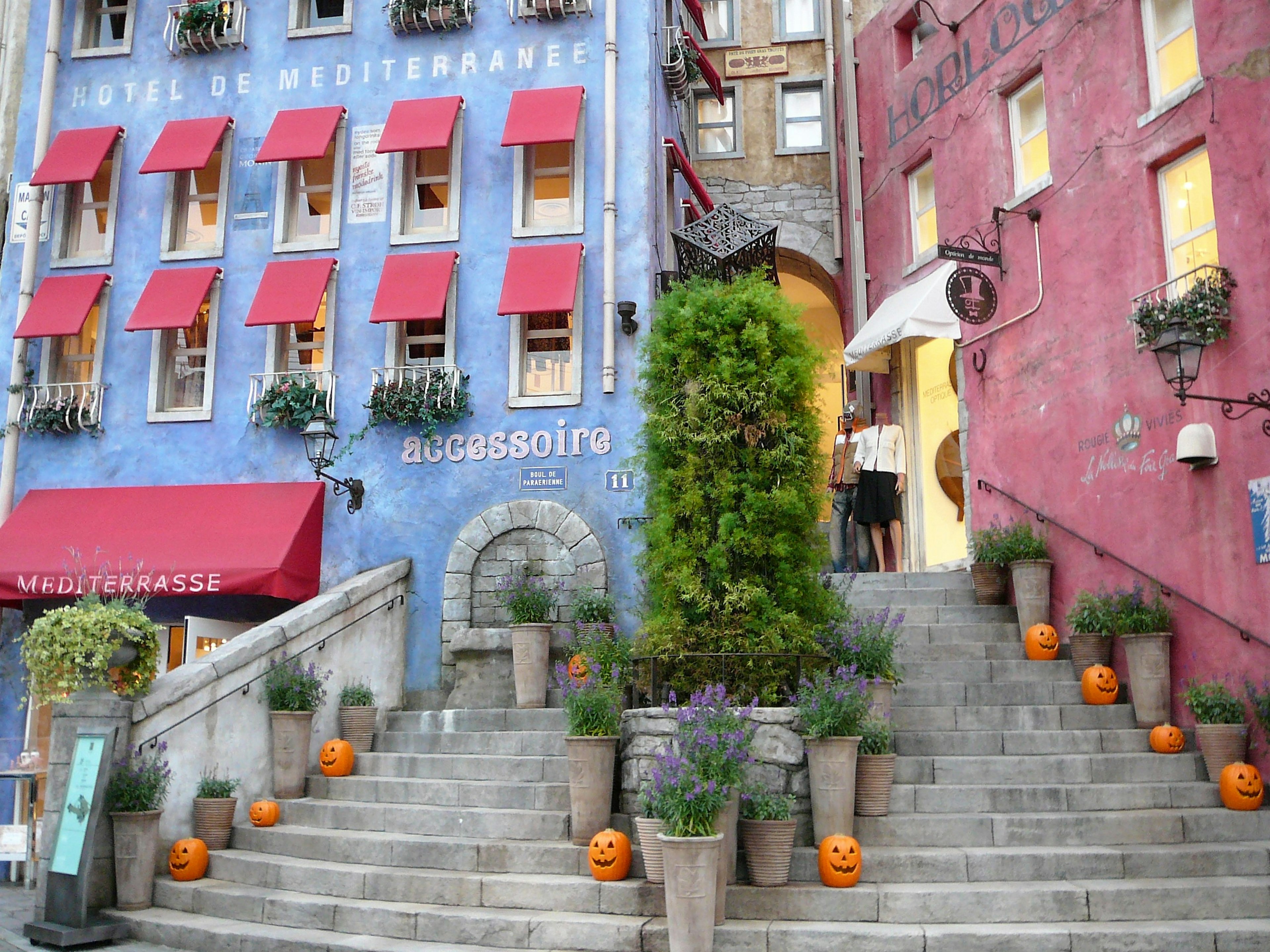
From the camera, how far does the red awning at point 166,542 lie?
10758mm

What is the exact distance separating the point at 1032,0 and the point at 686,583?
7.16 m

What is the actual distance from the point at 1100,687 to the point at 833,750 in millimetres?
2936

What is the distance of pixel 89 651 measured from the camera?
8078 mm

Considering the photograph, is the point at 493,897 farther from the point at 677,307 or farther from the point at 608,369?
the point at 608,369

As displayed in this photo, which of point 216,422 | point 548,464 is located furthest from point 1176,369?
point 216,422

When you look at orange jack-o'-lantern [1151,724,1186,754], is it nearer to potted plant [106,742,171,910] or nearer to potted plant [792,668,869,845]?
potted plant [792,668,869,845]

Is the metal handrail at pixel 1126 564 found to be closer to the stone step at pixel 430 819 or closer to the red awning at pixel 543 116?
the stone step at pixel 430 819

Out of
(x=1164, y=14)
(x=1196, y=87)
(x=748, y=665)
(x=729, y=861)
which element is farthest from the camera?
(x=1164, y=14)

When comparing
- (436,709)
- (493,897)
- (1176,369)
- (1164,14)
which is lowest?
(493,897)

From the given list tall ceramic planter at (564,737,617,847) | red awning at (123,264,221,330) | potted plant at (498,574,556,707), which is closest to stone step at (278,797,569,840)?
tall ceramic planter at (564,737,617,847)

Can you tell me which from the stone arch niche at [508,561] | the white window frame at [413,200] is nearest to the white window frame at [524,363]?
the stone arch niche at [508,561]

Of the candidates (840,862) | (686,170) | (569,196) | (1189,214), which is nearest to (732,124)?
(686,170)

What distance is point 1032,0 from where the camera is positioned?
11.5 m

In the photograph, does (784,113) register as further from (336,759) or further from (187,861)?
(187,861)
